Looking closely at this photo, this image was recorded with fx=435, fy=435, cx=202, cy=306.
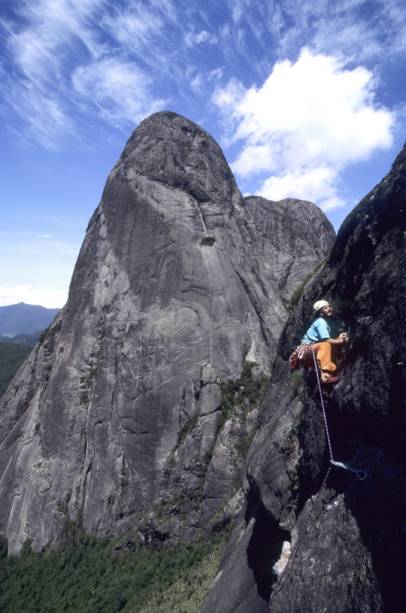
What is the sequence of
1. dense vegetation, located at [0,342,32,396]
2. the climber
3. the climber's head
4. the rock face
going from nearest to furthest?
the rock face < the climber < the climber's head < dense vegetation, located at [0,342,32,396]

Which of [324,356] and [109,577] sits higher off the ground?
[324,356]

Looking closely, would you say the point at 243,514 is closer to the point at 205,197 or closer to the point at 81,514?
the point at 81,514

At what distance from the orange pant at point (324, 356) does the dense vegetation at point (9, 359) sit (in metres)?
109

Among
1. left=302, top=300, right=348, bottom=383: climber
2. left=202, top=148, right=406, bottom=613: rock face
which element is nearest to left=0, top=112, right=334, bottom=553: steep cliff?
left=202, top=148, right=406, bottom=613: rock face

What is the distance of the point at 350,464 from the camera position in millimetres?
7602

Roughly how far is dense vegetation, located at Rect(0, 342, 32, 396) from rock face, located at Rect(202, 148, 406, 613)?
105925 millimetres

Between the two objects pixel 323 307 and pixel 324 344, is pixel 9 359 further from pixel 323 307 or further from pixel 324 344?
pixel 324 344

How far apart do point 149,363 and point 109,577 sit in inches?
448

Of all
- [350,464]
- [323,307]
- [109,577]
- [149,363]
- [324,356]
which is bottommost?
[109,577]

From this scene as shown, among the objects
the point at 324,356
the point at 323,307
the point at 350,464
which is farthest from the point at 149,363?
the point at 350,464

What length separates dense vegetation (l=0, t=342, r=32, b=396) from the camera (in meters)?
113

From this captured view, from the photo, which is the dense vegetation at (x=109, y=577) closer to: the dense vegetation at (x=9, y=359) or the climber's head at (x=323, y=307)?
the climber's head at (x=323, y=307)

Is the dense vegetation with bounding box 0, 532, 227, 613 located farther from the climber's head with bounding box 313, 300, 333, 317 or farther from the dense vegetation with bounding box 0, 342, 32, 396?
the dense vegetation with bounding box 0, 342, 32, 396

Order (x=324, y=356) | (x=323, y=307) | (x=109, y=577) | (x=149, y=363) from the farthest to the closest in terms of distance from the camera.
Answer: (x=149, y=363)
(x=109, y=577)
(x=323, y=307)
(x=324, y=356)
